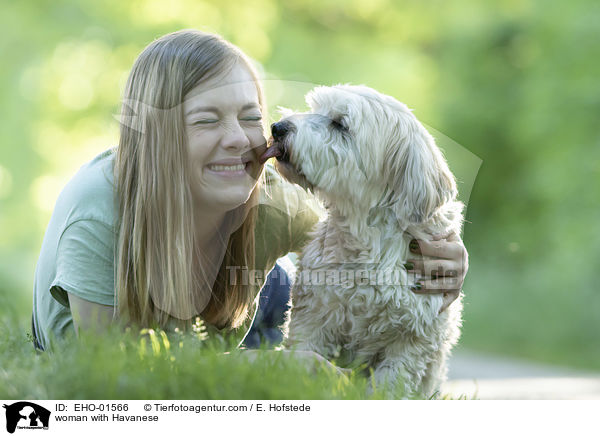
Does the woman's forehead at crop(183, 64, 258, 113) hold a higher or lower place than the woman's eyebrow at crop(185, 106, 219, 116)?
higher

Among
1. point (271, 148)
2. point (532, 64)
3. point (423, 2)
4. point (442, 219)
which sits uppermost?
point (423, 2)

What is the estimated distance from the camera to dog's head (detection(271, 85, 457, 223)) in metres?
2.87

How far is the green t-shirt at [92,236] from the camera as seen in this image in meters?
2.93

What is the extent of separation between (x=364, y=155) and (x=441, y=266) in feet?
1.92

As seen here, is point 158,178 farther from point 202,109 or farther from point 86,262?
point 86,262

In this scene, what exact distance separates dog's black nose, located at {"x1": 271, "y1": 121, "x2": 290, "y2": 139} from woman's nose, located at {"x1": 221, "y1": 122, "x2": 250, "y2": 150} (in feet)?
0.57

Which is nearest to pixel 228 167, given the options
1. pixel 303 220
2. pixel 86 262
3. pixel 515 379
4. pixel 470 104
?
pixel 303 220

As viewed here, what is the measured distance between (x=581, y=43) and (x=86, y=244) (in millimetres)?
7208

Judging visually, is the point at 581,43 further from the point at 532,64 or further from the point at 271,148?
the point at 271,148

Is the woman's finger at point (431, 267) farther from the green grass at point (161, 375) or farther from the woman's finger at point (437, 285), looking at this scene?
the green grass at point (161, 375)

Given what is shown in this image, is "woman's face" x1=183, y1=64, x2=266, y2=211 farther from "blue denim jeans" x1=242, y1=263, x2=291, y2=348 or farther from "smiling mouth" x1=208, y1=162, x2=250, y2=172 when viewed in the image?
"blue denim jeans" x1=242, y1=263, x2=291, y2=348

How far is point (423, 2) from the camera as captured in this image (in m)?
9.91
